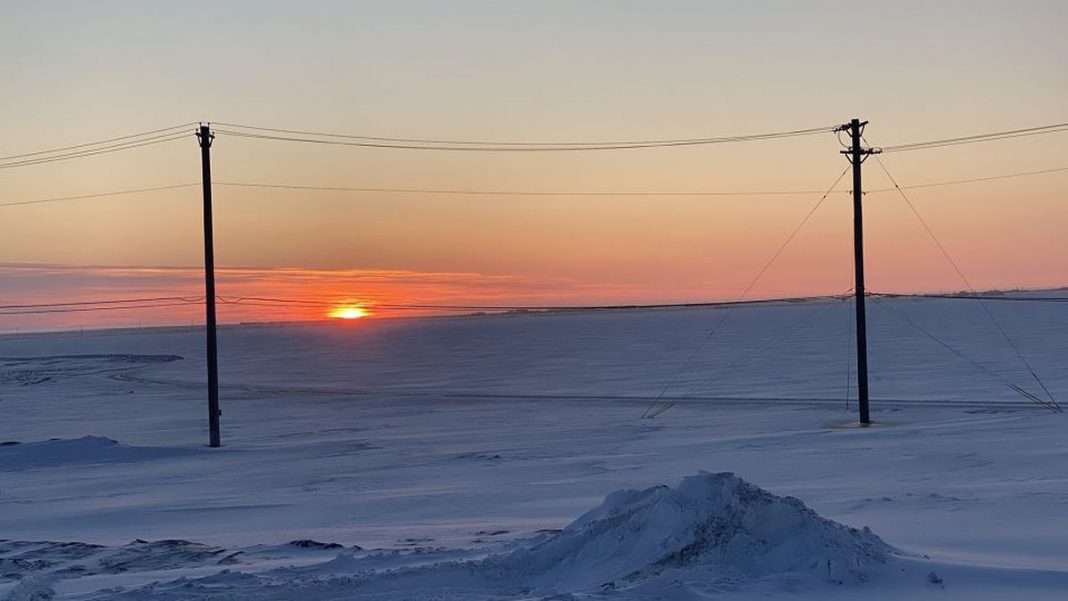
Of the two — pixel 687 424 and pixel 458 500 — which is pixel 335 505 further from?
pixel 687 424

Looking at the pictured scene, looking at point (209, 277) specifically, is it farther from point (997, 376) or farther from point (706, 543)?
point (997, 376)

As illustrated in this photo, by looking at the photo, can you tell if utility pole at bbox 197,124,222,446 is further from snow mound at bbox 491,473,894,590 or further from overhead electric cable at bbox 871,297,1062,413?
overhead electric cable at bbox 871,297,1062,413

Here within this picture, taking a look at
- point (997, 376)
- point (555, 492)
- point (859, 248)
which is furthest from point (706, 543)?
point (997, 376)

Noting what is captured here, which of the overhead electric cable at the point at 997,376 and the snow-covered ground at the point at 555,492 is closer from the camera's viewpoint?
the snow-covered ground at the point at 555,492

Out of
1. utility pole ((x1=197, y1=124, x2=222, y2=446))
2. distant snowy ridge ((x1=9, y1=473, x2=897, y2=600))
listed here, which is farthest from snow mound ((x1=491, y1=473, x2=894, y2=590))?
utility pole ((x1=197, y1=124, x2=222, y2=446))

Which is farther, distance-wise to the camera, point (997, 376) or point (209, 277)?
point (997, 376)

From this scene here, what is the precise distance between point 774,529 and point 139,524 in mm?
10339

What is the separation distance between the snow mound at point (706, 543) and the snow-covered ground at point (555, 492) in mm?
23

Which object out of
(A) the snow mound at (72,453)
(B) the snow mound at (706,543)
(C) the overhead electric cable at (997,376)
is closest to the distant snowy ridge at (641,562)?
(B) the snow mound at (706,543)

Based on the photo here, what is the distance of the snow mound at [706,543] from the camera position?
9.83 m

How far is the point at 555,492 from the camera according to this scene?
1766 centimetres

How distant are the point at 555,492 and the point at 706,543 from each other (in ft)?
25.1

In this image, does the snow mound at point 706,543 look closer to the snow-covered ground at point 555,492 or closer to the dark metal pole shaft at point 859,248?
the snow-covered ground at point 555,492

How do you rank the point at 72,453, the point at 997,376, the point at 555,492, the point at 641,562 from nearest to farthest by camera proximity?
the point at 641,562 < the point at 555,492 < the point at 72,453 < the point at 997,376
